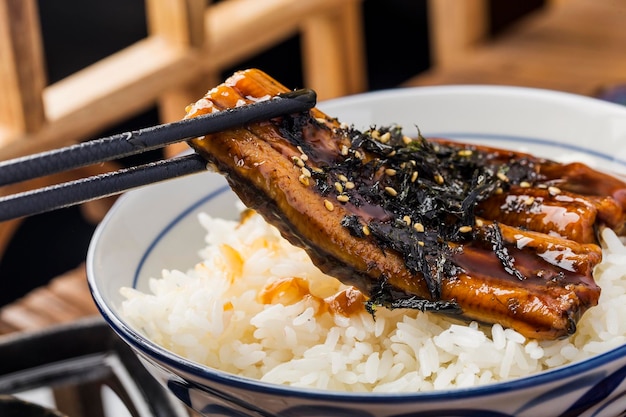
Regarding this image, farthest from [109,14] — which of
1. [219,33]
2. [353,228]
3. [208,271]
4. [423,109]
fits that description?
[353,228]

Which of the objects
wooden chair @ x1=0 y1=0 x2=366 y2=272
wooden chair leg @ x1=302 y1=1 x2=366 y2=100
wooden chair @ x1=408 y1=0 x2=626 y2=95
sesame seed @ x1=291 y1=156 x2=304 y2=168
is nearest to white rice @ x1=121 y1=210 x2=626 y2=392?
sesame seed @ x1=291 y1=156 x2=304 y2=168

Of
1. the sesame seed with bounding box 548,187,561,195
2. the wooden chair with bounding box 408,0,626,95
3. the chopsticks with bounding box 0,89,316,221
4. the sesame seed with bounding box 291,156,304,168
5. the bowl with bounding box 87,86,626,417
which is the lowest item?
the wooden chair with bounding box 408,0,626,95

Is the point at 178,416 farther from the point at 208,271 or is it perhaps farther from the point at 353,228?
the point at 353,228

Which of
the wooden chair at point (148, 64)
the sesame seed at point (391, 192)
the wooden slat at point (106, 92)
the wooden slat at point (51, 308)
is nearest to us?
the sesame seed at point (391, 192)

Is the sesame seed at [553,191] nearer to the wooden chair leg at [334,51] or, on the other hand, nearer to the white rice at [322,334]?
the white rice at [322,334]

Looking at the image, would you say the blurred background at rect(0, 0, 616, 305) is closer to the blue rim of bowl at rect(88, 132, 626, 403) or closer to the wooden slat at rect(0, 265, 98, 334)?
the wooden slat at rect(0, 265, 98, 334)

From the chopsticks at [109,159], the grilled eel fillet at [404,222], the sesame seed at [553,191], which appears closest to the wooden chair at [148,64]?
the chopsticks at [109,159]

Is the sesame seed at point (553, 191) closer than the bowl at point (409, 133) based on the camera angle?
No
